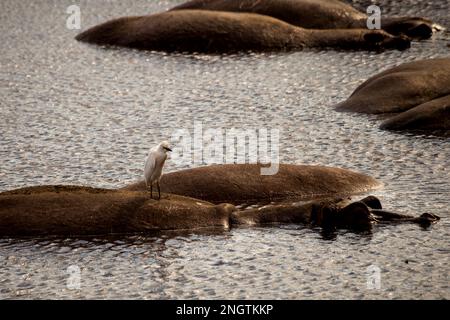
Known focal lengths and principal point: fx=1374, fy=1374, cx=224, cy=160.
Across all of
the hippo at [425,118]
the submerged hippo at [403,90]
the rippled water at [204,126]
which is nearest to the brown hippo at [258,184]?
the rippled water at [204,126]

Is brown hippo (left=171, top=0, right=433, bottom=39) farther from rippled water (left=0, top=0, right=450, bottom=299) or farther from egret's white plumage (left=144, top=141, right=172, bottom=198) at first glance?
egret's white plumage (left=144, top=141, right=172, bottom=198)

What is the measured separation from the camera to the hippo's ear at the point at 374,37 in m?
24.5

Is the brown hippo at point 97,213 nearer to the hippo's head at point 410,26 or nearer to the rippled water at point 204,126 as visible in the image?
the rippled water at point 204,126

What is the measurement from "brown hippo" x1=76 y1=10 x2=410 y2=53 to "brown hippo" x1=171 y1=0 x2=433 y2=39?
89cm

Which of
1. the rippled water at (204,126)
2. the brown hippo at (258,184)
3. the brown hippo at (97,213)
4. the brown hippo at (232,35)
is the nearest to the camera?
the rippled water at (204,126)

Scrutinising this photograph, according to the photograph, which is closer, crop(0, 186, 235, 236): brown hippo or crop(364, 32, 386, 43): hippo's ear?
crop(0, 186, 235, 236): brown hippo

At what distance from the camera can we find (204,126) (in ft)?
60.4

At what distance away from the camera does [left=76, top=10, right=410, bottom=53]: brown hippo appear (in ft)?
80.8

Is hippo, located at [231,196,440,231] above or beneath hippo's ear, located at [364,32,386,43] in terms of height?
beneath

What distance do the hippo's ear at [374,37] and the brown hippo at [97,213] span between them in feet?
38.0

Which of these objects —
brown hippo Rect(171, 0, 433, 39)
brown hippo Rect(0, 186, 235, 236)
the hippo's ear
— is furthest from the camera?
brown hippo Rect(171, 0, 433, 39)

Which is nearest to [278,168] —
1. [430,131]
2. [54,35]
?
[430,131]

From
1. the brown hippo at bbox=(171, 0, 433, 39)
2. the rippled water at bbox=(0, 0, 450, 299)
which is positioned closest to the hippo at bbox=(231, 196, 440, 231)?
the rippled water at bbox=(0, 0, 450, 299)
